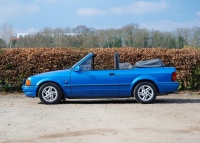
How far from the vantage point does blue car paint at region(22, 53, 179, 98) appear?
1236 centimetres

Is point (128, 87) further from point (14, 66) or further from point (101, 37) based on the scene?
point (101, 37)

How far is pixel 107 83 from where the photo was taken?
12406 mm

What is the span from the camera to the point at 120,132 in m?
8.22

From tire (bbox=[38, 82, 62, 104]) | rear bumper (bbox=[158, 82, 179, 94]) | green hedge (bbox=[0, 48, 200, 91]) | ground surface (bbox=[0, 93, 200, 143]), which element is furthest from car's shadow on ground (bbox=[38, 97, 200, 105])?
green hedge (bbox=[0, 48, 200, 91])

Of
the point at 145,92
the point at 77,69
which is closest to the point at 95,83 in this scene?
the point at 77,69

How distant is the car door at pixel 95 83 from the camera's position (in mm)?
12398

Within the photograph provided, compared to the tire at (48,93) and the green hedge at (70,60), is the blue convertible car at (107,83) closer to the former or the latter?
the tire at (48,93)

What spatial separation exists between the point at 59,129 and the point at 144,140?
204cm

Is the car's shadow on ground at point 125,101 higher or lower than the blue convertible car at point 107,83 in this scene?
lower

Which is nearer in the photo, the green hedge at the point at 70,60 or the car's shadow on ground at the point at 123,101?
the car's shadow on ground at the point at 123,101

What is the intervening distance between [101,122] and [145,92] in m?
3.43

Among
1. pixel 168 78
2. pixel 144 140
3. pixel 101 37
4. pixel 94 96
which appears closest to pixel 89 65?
pixel 94 96

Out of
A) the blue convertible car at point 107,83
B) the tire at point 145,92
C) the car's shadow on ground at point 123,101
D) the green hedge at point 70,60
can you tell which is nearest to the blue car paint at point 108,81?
the blue convertible car at point 107,83

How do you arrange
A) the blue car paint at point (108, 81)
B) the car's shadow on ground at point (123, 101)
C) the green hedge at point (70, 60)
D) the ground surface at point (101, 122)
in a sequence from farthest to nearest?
the green hedge at point (70, 60)
the car's shadow on ground at point (123, 101)
the blue car paint at point (108, 81)
the ground surface at point (101, 122)
